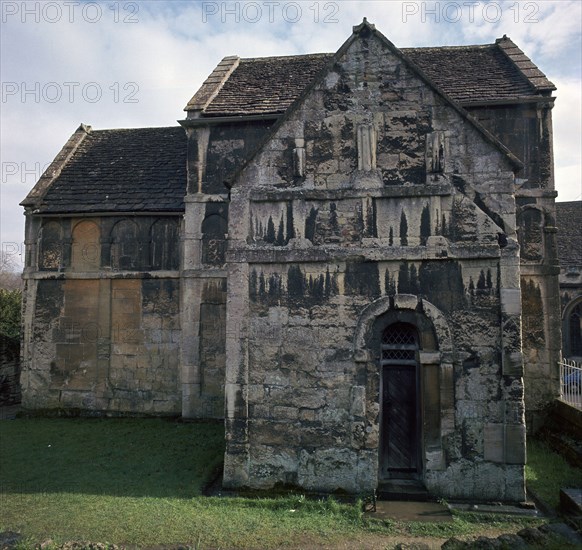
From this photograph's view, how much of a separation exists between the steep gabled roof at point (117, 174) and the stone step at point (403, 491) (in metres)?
9.50

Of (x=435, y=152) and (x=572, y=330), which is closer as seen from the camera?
(x=435, y=152)

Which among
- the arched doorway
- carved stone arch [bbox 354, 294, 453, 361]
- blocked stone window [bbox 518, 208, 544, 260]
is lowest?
the arched doorway

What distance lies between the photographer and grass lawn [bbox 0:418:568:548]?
6.29 m

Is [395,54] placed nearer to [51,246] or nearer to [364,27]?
[364,27]

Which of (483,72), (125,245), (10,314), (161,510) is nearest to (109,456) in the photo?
(161,510)

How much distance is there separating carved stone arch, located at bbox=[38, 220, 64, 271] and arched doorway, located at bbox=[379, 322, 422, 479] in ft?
36.2

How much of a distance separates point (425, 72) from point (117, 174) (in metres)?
10.5

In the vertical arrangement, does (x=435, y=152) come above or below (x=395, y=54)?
below

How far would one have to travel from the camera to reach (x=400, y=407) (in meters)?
8.17

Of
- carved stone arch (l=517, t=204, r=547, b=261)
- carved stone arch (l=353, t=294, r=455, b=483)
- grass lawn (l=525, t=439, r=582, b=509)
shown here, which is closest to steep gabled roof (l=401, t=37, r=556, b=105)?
carved stone arch (l=517, t=204, r=547, b=261)

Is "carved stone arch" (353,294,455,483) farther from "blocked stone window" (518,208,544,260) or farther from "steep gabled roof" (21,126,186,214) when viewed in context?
"steep gabled roof" (21,126,186,214)

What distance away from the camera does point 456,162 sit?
793cm

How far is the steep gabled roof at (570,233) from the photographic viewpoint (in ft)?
69.7

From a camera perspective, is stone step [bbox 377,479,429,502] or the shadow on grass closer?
stone step [bbox 377,479,429,502]
